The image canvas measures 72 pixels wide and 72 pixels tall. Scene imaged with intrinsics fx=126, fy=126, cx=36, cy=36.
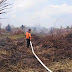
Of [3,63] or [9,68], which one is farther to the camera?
[3,63]

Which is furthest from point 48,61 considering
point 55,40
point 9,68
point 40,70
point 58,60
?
point 55,40

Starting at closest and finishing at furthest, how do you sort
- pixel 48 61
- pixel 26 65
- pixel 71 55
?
pixel 26 65 < pixel 48 61 < pixel 71 55

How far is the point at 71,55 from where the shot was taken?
713 cm

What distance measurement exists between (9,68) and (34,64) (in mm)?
1258

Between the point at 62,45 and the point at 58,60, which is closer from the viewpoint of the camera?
the point at 58,60

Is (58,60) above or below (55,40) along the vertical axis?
below

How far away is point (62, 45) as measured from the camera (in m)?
8.43

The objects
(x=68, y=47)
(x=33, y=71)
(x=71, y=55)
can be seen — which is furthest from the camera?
(x=68, y=47)

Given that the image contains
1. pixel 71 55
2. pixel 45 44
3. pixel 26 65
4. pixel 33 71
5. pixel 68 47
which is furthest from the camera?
pixel 45 44

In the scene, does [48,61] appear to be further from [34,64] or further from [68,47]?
[68,47]

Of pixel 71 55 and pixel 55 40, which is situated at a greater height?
pixel 55 40

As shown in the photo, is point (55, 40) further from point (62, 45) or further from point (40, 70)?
point (40, 70)

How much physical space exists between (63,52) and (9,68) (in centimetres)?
352

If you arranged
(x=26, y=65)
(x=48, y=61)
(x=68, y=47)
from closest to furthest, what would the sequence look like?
(x=26, y=65)
(x=48, y=61)
(x=68, y=47)
